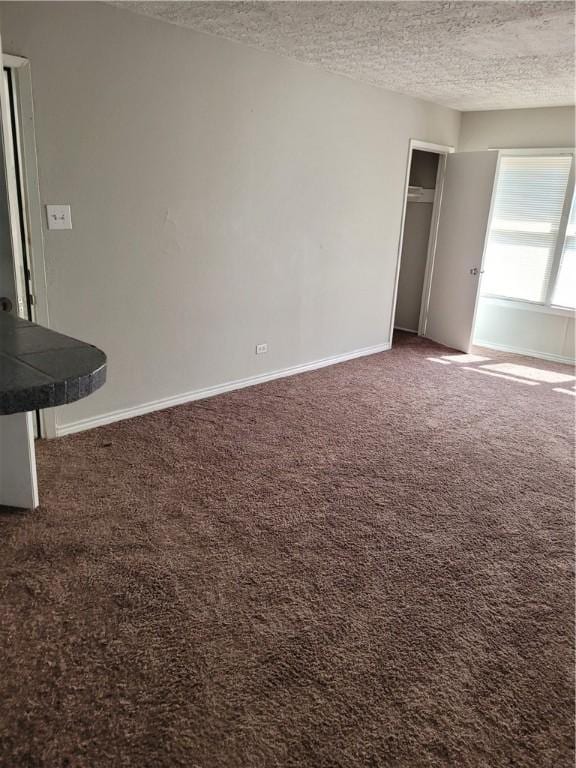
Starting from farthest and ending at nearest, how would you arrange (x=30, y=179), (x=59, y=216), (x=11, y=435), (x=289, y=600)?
(x=59, y=216) → (x=30, y=179) → (x=11, y=435) → (x=289, y=600)

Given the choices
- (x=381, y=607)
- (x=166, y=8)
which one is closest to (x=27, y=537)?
(x=381, y=607)

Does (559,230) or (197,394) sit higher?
(559,230)

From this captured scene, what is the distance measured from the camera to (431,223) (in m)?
6.06

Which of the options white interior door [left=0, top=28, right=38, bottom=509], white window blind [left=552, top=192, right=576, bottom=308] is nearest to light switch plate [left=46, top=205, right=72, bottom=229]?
white interior door [left=0, top=28, right=38, bottom=509]

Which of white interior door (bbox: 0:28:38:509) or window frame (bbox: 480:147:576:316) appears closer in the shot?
white interior door (bbox: 0:28:38:509)

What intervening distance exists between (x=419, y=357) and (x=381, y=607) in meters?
3.81

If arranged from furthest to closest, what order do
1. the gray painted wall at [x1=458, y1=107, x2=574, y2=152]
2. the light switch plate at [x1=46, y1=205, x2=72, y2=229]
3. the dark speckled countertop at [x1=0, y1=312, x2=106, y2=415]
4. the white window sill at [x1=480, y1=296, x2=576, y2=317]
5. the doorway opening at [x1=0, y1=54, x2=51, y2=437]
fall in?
1. the white window sill at [x1=480, y1=296, x2=576, y2=317]
2. the gray painted wall at [x1=458, y1=107, x2=574, y2=152]
3. the light switch plate at [x1=46, y1=205, x2=72, y2=229]
4. the doorway opening at [x1=0, y1=54, x2=51, y2=437]
5. the dark speckled countertop at [x1=0, y1=312, x2=106, y2=415]

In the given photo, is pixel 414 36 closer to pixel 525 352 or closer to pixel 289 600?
pixel 289 600

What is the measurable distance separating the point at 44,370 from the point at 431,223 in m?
5.43

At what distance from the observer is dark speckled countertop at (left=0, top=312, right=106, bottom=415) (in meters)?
1.23

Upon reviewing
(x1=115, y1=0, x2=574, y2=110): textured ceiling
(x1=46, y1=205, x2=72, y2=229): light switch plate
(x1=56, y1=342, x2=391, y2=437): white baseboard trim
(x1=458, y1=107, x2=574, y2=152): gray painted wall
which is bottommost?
(x1=56, y1=342, x2=391, y2=437): white baseboard trim

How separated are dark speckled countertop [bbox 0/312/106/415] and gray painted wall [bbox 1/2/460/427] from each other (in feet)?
5.70

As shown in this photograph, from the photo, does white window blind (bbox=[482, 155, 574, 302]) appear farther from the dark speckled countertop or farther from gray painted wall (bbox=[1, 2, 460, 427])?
the dark speckled countertop

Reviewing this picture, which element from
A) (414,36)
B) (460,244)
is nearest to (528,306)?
(460,244)
